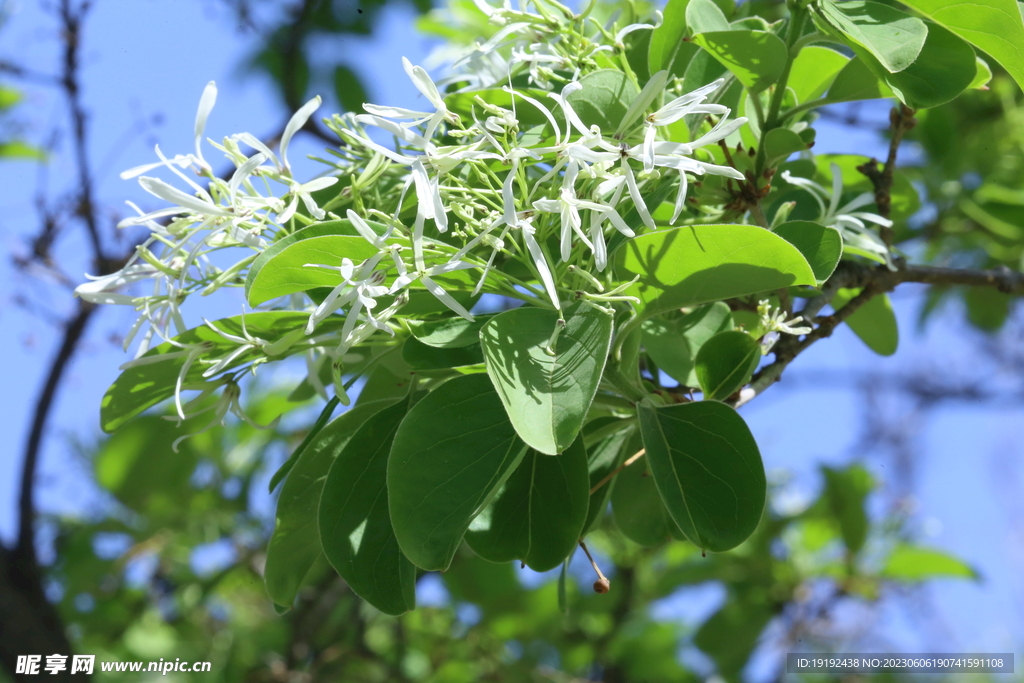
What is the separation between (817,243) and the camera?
68cm

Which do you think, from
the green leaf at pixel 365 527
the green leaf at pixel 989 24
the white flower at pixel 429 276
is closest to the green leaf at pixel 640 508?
the green leaf at pixel 365 527

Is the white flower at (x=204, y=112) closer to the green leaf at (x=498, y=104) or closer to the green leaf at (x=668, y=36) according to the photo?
the green leaf at (x=498, y=104)

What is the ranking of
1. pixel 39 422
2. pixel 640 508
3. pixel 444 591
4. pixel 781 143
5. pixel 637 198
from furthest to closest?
pixel 444 591
pixel 39 422
pixel 640 508
pixel 781 143
pixel 637 198

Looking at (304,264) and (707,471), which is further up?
(304,264)

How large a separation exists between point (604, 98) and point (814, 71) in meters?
0.29

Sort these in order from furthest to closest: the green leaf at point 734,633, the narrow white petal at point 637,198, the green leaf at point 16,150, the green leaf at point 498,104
Result: the green leaf at point 16,150, the green leaf at point 734,633, the green leaf at point 498,104, the narrow white petal at point 637,198

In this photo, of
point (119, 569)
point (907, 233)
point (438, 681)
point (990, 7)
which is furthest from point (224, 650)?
point (990, 7)

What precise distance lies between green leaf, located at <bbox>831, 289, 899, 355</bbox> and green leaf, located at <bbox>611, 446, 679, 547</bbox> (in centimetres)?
34

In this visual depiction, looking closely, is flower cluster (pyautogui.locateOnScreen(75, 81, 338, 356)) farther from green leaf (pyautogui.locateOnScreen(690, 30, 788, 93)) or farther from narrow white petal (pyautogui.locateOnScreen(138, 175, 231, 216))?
green leaf (pyautogui.locateOnScreen(690, 30, 788, 93))

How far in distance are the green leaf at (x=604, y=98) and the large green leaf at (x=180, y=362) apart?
278 millimetres

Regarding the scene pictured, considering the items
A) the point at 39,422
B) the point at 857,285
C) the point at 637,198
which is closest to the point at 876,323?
the point at 857,285

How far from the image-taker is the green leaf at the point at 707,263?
60 cm

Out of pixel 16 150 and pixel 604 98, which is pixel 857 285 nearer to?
pixel 604 98

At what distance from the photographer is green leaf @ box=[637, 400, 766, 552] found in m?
0.69
